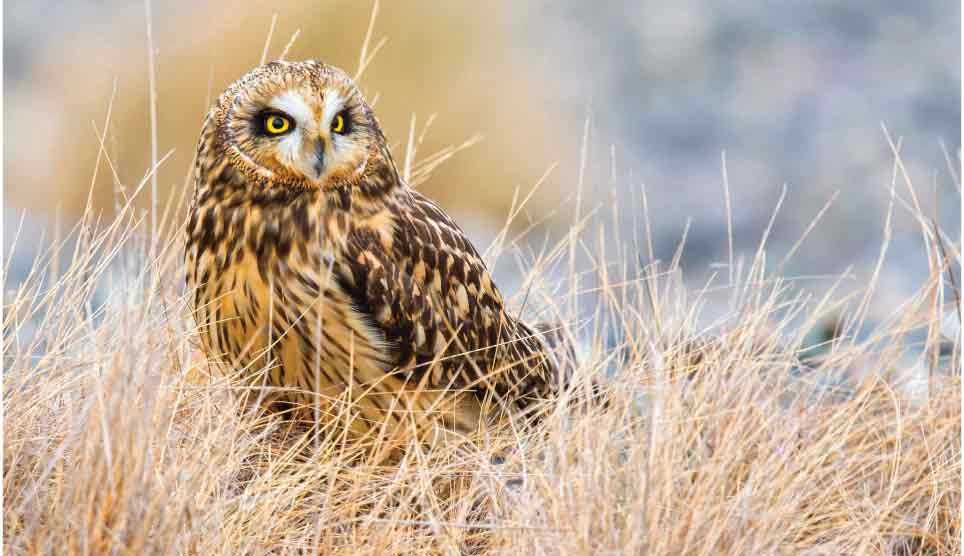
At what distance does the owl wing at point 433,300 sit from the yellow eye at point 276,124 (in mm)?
212

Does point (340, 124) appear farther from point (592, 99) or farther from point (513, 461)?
point (592, 99)

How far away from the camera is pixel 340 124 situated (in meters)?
1.97

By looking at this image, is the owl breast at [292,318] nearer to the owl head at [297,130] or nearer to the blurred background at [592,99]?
the owl head at [297,130]

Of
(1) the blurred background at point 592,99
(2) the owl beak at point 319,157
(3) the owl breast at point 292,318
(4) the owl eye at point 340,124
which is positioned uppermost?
(4) the owl eye at point 340,124

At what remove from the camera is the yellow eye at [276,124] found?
193 cm

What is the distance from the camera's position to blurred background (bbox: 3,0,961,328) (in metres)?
5.56

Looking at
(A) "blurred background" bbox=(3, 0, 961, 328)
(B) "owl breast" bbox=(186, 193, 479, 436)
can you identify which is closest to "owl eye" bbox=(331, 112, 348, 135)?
(B) "owl breast" bbox=(186, 193, 479, 436)

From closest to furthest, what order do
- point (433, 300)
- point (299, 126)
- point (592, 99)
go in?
point (299, 126), point (433, 300), point (592, 99)

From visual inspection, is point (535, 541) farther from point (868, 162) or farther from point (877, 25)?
point (877, 25)

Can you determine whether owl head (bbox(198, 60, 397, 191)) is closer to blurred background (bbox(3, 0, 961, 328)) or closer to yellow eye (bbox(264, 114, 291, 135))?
yellow eye (bbox(264, 114, 291, 135))

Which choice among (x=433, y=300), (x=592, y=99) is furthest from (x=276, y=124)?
(x=592, y=99)

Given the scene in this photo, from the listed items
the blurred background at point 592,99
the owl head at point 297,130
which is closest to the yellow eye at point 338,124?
the owl head at point 297,130

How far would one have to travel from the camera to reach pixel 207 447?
178 centimetres

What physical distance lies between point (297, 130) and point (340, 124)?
8cm
